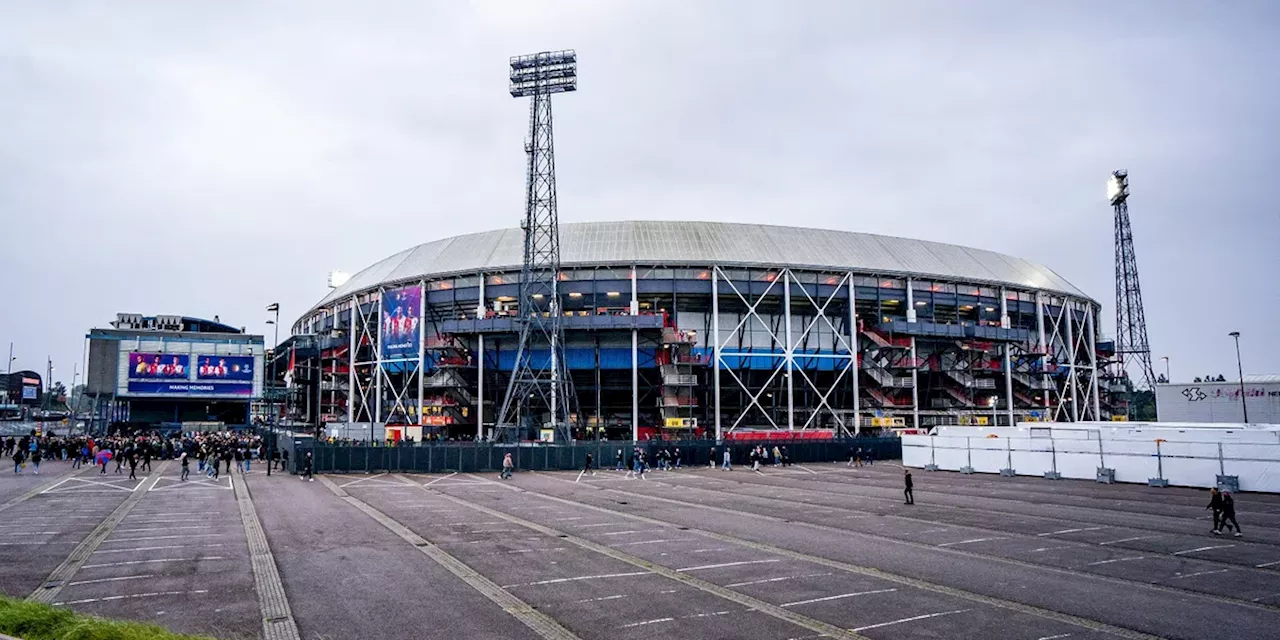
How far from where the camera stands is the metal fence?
46.7m

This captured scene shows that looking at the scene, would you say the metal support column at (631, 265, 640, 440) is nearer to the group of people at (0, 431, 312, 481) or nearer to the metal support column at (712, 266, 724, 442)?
the metal support column at (712, 266, 724, 442)

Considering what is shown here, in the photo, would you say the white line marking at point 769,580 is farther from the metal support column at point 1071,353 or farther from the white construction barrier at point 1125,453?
the metal support column at point 1071,353

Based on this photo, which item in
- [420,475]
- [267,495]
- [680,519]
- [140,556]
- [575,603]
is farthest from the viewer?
[420,475]

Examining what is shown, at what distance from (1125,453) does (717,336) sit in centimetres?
3903

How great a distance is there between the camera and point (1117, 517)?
26469 mm

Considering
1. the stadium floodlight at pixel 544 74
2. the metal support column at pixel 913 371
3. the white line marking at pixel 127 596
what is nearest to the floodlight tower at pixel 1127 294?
the metal support column at pixel 913 371

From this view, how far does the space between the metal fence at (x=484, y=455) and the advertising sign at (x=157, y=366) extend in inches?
3079

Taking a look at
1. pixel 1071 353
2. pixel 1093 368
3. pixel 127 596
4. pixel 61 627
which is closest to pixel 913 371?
pixel 1071 353

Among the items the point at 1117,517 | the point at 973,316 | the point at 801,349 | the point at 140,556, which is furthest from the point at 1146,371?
the point at 140,556

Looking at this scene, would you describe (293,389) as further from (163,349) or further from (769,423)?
(769,423)

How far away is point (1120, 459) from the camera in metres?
40.1

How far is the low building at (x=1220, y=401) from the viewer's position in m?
58.4

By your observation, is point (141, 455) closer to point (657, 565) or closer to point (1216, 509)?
point (657, 565)

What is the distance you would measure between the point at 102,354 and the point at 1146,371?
14396cm
